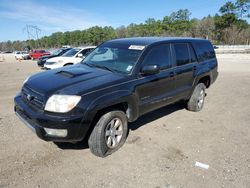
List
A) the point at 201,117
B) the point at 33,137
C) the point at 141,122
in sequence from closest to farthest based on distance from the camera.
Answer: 1. the point at 33,137
2. the point at 141,122
3. the point at 201,117

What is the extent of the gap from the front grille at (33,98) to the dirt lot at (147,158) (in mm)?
875

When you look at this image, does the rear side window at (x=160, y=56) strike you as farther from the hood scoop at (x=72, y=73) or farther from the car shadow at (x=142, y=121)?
the car shadow at (x=142, y=121)

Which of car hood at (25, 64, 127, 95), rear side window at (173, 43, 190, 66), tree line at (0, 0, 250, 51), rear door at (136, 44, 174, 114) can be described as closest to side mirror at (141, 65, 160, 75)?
rear door at (136, 44, 174, 114)

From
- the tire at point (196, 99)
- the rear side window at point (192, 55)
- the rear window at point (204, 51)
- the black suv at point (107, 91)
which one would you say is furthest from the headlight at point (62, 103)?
the rear window at point (204, 51)

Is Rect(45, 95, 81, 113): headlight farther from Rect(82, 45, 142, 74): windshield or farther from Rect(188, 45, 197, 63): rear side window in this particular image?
Rect(188, 45, 197, 63): rear side window

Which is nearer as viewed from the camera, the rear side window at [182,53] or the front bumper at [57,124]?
the front bumper at [57,124]

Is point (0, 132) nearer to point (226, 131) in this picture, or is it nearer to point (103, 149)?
Answer: point (103, 149)

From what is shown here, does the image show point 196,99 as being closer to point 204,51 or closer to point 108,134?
point 204,51

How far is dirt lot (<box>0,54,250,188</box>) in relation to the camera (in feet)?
10.1

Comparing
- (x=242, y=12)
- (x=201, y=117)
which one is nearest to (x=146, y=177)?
(x=201, y=117)

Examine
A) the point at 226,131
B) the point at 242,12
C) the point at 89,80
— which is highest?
the point at 242,12

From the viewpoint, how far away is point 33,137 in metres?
4.27

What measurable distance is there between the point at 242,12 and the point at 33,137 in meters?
78.0

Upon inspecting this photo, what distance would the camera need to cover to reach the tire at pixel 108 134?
11.4 ft
